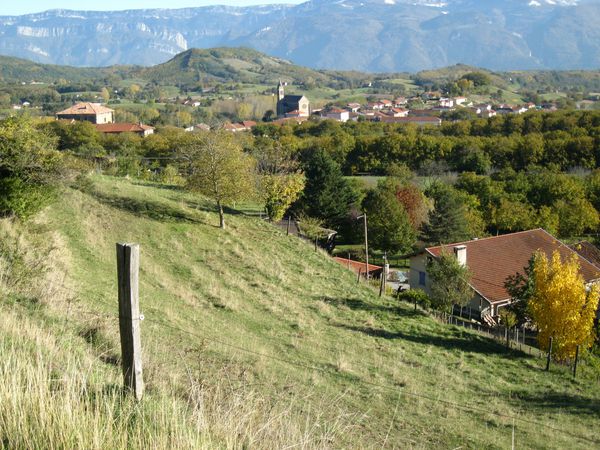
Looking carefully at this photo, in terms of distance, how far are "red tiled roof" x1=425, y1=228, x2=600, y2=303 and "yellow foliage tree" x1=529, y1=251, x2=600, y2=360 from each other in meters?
6.94

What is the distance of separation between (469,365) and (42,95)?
132 meters

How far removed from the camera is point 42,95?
129 meters

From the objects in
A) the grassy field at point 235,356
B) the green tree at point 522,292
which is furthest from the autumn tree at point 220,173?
the green tree at point 522,292

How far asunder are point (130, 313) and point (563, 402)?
1094cm

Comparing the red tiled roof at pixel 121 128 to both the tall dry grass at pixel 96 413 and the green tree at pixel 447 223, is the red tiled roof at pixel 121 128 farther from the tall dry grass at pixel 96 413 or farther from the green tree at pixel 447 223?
the tall dry grass at pixel 96 413

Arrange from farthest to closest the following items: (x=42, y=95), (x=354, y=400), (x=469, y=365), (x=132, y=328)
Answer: (x=42, y=95), (x=469, y=365), (x=354, y=400), (x=132, y=328)

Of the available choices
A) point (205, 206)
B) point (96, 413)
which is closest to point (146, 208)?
point (205, 206)

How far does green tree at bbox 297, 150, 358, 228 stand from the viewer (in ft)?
122

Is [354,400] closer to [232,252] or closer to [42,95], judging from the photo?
[232,252]

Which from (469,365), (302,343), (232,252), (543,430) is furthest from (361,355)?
(232,252)

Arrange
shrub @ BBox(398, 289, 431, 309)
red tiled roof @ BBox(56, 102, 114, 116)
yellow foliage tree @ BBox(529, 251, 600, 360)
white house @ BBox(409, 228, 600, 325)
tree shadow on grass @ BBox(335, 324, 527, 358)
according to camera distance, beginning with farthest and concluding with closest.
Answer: red tiled roof @ BBox(56, 102, 114, 116) → white house @ BBox(409, 228, 600, 325) → shrub @ BBox(398, 289, 431, 309) → yellow foliage tree @ BBox(529, 251, 600, 360) → tree shadow on grass @ BBox(335, 324, 527, 358)

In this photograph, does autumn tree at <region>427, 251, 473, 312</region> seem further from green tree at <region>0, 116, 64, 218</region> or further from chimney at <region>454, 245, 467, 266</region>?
green tree at <region>0, 116, 64, 218</region>

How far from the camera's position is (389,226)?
116ft

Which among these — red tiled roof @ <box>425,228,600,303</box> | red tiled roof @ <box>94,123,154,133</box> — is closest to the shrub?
red tiled roof @ <box>425,228,600,303</box>
